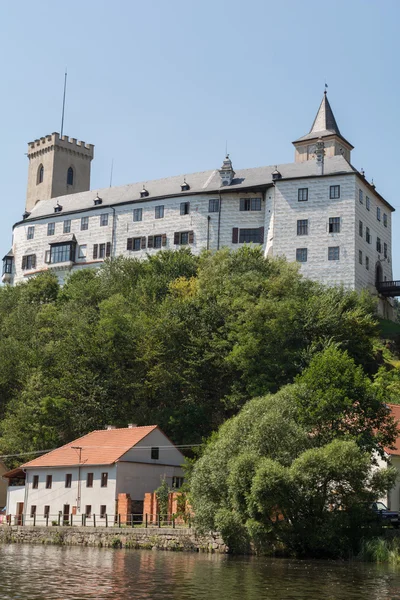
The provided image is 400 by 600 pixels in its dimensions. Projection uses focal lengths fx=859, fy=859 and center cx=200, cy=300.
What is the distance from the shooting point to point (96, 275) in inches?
3730

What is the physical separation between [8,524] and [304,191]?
4694 centimetres

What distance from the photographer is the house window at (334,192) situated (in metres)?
86.0

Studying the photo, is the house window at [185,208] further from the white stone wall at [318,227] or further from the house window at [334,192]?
the house window at [334,192]

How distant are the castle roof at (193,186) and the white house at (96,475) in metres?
40.6

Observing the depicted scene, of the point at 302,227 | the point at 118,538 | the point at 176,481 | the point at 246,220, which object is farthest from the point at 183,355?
the point at 246,220

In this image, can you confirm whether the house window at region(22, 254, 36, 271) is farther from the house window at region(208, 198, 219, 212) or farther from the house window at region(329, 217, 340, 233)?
the house window at region(329, 217, 340, 233)

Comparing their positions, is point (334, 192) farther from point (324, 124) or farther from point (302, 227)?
point (324, 124)

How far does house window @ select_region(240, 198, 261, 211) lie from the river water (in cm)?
5625

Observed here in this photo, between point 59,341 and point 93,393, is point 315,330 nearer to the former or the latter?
point 93,393

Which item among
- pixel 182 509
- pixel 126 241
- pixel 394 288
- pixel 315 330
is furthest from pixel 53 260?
pixel 182 509

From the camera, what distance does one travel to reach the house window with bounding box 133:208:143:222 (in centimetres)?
9888

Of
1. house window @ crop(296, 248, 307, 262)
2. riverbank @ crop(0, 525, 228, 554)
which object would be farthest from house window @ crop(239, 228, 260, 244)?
riverbank @ crop(0, 525, 228, 554)

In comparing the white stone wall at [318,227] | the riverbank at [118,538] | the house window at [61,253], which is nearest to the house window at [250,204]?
the white stone wall at [318,227]

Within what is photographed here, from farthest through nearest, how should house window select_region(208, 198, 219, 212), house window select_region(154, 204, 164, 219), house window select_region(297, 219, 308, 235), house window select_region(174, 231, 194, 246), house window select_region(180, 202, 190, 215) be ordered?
1. house window select_region(154, 204, 164, 219)
2. house window select_region(180, 202, 190, 215)
3. house window select_region(174, 231, 194, 246)
4. house window select_region(208, 198, 219, 212)
5. house window select_region(297, 219, 308, 235)
